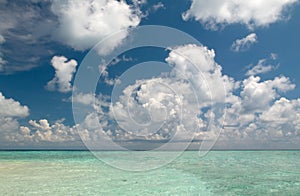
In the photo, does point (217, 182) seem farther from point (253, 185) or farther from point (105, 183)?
point (105, 183)

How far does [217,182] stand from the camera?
14.8 meters

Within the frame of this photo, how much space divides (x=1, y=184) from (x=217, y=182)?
38.1 feet

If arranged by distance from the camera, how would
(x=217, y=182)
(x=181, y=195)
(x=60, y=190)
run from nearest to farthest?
(x=181, y=195) < (x=60, y=190) < (x=217, y=182)

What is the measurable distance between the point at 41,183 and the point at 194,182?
8.36m

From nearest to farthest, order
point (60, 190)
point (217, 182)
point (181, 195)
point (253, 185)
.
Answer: point (181, 195), point (60, 190), point (253, 185), point (217, 182)

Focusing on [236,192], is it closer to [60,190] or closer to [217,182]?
[217,182]

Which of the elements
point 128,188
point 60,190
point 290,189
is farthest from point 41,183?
point 290,189

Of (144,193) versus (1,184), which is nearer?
(144,193)

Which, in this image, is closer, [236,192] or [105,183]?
[236,192]

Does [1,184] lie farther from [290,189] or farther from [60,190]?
[290,189]

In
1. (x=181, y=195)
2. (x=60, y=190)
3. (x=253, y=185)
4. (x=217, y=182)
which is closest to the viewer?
(x=181, y=195)

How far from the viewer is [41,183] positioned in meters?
14.3

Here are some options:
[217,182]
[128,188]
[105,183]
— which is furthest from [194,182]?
[105,183]

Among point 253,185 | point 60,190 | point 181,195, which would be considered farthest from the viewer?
point 253,185
